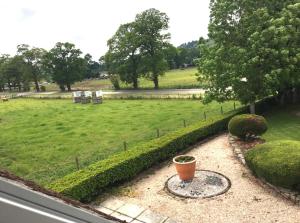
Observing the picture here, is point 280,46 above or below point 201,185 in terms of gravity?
above

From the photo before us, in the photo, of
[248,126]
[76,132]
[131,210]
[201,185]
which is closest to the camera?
[131,210]

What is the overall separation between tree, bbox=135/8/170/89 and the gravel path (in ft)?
145

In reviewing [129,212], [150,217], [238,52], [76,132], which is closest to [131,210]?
[129,212]

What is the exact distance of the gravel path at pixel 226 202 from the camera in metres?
11.4

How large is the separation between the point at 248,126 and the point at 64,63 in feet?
224

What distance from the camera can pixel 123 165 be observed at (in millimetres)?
15195

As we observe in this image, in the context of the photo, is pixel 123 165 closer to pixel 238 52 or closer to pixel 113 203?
pixel 113 203

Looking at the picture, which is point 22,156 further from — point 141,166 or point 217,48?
point 217,48

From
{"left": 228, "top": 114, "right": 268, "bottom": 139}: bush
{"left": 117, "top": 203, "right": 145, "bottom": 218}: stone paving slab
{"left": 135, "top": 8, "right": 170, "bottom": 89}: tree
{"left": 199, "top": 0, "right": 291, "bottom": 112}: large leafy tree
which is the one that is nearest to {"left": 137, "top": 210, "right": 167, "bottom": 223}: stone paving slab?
{"left": 117, "top": 203, "right": 145, "bottom": 218}: stone paving slab

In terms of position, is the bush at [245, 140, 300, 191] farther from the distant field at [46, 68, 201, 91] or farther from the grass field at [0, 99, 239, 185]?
the distant field at [46, 68, 201, 91]

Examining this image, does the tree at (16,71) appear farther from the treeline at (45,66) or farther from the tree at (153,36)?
the tree at (153,36)

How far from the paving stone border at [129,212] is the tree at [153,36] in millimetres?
47133

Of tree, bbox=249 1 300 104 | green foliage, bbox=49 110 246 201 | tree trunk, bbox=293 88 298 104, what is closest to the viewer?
green foliage, bbox=49 110 246 201

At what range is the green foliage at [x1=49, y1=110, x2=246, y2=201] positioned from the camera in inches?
520
